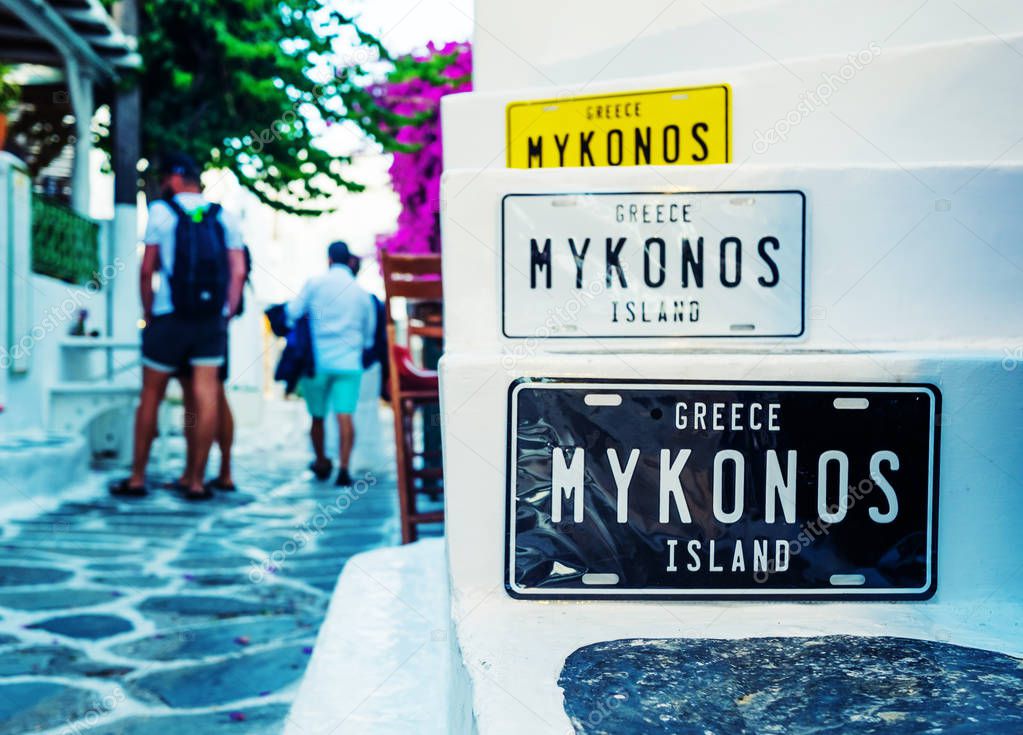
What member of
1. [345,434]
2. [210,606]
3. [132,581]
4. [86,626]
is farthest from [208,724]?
[345,434]

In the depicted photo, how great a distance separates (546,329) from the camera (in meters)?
1.65

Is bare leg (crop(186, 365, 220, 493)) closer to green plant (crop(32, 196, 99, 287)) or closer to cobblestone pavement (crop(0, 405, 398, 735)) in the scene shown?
cobblestone pavement (crop(0, 405, 398, 735))

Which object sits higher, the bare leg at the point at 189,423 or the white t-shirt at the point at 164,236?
the white t-shirt at the point at 164,236

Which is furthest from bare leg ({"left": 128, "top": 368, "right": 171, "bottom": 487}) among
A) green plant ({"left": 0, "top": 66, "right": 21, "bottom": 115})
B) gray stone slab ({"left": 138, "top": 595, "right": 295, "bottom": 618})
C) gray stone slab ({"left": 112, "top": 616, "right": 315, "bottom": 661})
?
green plant ({"left": 0, "top": 66, "right": 21, "bottom": 115})

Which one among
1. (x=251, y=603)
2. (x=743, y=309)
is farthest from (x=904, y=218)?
(x=251, y=603)

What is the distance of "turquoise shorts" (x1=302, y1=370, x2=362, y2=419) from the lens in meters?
6.74

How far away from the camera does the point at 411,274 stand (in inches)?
170

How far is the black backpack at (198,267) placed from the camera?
5.45 m

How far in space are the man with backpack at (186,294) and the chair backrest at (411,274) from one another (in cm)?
151

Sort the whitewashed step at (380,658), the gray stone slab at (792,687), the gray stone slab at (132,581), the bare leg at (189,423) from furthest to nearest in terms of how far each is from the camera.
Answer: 1. the bare leg at (189,423)
2. the gray stone slab at (132,581)
3. the whitewashed step at (380,658)
4. the gray stone slab at (792,687)

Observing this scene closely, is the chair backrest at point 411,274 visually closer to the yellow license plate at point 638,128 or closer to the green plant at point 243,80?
the yellow license plate at point 638,128

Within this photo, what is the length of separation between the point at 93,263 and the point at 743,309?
8.41 meters

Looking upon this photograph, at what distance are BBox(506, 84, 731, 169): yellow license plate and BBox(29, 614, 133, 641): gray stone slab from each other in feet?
7.15

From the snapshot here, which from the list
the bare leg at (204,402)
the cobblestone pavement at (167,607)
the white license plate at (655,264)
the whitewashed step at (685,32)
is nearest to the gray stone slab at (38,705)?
the cobblestone pavement at (167,607)
